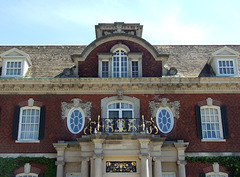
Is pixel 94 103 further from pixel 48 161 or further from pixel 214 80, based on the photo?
pixel 214 80

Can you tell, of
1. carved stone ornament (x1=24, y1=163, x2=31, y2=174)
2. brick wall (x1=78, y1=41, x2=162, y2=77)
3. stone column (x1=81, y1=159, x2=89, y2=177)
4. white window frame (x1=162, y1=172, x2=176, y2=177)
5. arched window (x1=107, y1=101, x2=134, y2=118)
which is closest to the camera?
stone column (x1=81, y1=159, x2=89, y2=177)

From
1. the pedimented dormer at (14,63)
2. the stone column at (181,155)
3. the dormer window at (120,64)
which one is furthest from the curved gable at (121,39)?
the stone column at (181,155)

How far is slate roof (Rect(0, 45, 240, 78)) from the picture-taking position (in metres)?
22.3

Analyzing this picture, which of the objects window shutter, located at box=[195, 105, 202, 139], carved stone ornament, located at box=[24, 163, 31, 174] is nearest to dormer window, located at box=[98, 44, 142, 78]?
window shutter, located at box=[195, 105, 202, 139]

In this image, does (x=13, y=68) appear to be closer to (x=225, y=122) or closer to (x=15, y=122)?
(x=15, y=122)

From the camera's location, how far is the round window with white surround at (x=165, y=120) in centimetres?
2009

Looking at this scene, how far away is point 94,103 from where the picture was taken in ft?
66.8

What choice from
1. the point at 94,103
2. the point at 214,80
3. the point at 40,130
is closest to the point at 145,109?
the point at 94,103

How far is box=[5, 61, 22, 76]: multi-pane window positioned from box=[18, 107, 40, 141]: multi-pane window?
8.95 feet

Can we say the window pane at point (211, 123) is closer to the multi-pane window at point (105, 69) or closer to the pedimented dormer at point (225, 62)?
the pedimented dormer at point (225, 62)

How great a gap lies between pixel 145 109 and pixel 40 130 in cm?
640

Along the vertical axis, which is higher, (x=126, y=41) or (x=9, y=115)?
(x=126, y=41)

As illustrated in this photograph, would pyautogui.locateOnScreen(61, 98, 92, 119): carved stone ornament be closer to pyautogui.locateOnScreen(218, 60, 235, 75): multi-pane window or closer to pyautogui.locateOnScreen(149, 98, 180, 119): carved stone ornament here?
pyautogui.locateOnScreen(149, 98, 180, 119): carved stone ornament

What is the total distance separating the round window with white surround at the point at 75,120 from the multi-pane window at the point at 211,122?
7342mm
